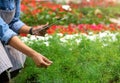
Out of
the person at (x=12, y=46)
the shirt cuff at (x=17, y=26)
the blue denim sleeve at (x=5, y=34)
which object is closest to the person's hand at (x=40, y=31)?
the person at (x=12, y=46)

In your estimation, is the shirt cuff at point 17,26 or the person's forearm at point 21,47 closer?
the person's forearm at point 21,47

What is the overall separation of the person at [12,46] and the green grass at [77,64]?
35 centimetres

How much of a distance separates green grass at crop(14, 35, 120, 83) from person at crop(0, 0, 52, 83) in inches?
13.9

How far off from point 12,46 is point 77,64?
1.05 meters

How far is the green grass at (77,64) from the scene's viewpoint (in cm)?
424

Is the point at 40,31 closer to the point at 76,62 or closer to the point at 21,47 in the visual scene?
the point at 76,62

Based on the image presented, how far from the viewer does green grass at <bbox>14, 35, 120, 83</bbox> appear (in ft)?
13.9

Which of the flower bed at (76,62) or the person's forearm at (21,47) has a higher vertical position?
the person's forearm at (21,47)

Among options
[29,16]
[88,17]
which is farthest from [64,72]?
[88,17]

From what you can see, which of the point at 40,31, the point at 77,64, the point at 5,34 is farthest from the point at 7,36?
the point at 77,64

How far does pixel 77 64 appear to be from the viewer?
4.48m

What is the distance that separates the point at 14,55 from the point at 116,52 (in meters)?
1.15

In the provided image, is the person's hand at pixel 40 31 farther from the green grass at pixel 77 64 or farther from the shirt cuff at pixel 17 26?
the green grass at pixel 77 64

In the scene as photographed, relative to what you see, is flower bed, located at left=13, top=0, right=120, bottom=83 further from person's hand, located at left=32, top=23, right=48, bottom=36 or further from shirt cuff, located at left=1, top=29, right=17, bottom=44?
shirt cuff, located at left=1, top=29, right=17, bottom=44
